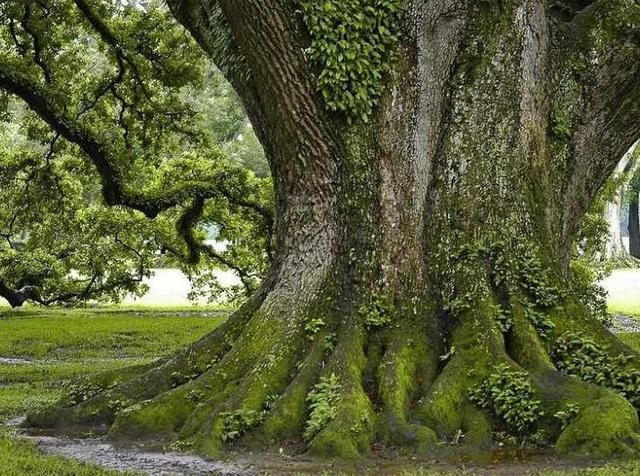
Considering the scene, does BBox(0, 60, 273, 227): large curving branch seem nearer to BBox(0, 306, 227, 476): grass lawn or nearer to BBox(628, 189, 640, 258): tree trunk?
BBox(0, 306, 227, 476): grass lawn

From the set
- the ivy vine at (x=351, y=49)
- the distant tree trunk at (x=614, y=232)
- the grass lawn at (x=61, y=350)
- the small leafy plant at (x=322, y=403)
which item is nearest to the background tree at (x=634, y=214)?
the distant tree trunk at (x=614, y=232)

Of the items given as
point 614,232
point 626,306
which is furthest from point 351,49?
point 614,232

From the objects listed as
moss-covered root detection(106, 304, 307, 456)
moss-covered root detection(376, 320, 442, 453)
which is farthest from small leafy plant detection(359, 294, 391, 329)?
moss-covered root detection(106, 304, 307, 456)

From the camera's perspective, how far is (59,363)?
16641mm

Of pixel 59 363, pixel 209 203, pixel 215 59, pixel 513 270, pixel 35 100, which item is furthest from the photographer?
pixel 209 203

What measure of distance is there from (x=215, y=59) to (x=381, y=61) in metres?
2.41

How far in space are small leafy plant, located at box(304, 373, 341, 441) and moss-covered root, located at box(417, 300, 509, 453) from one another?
78 cm

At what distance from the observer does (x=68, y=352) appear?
1842cm

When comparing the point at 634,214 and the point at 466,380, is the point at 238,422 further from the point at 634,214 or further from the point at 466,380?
the point at 634,214

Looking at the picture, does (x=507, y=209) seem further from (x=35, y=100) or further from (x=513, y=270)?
(x=35, y=100)

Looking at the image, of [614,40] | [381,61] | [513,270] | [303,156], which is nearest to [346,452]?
[513,270]

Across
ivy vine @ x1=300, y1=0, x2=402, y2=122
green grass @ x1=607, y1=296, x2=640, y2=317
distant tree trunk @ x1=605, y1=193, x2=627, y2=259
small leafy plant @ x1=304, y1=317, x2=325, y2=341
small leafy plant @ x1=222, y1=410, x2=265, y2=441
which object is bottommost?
small leafy plant @ x1=222, y1=410, x2=265, y2=441

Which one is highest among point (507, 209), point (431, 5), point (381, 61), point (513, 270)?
point (431, 5)

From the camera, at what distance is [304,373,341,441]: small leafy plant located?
7098 mm
